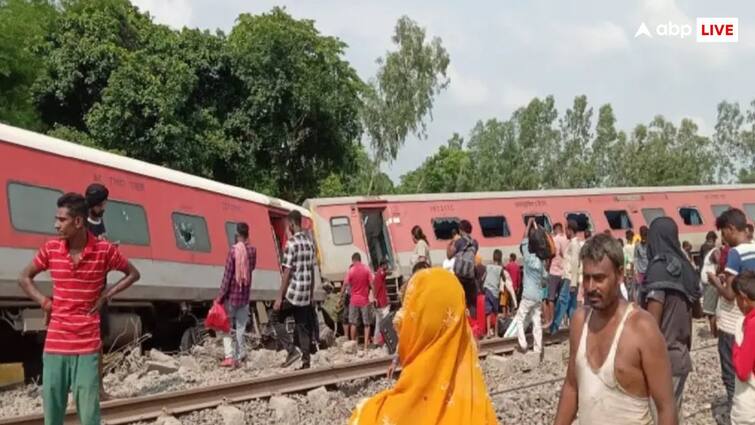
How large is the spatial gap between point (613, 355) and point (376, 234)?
18.7 metres

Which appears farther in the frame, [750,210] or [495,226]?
[750,210]

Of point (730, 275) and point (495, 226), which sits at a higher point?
point (495, 226)

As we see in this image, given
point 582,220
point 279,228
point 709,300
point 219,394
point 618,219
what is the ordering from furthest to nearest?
point 618,219 → point 582,220 → point 279,228 → point 709,300 → point 219,394

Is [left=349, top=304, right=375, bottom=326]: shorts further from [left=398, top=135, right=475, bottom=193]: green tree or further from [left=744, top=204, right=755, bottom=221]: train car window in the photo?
[left=398, top=135, right=475, bottom=193]: green tree

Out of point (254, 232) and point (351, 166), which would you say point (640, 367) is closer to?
point (254, 232)

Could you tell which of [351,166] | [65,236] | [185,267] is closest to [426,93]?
[351,166]

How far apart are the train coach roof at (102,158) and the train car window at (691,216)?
14711 millimetres

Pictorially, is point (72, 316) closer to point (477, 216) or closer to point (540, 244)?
point (540, 244)

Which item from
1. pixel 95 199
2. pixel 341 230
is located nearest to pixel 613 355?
pixel 95 199

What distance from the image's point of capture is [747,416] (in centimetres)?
502

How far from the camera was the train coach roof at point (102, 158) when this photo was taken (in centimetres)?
1070

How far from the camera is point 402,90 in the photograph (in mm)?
47938

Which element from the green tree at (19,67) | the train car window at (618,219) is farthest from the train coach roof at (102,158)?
the green tree at (19,67)

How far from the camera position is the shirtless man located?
140 inches
